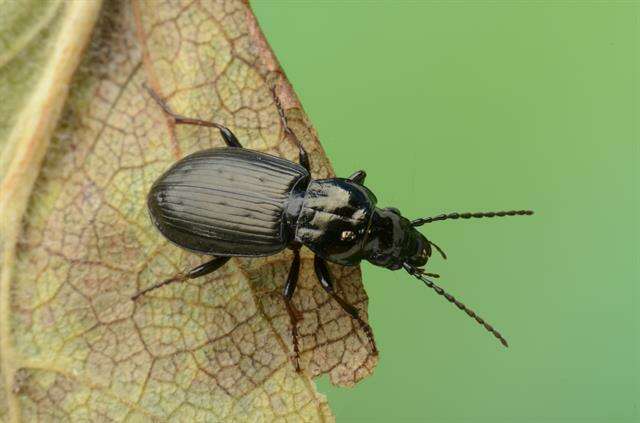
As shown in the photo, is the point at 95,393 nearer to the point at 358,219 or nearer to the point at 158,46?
the point at 358,219

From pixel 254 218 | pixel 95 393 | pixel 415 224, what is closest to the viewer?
pixel 95 393

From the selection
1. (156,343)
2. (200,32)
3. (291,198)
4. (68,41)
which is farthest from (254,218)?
(68,41)

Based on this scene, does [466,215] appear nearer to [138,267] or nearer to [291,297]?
[291,297]

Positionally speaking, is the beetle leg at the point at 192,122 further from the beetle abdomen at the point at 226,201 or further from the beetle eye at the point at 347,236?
the beetle eye at the point at 347,236

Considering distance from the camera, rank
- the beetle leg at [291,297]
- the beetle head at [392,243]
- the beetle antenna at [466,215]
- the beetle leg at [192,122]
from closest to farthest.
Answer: the beetle leg at [291,297] → the beetle leg at [192,122] → the beetle head at [392,243] → the beetle antenna at [466,215]

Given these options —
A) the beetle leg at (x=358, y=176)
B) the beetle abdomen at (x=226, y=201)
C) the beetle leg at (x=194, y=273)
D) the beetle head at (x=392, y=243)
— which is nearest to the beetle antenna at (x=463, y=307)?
the beetle head at (x=392, y=243)

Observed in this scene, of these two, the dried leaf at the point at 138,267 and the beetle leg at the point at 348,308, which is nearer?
the dried leaf at the point at 138,267
